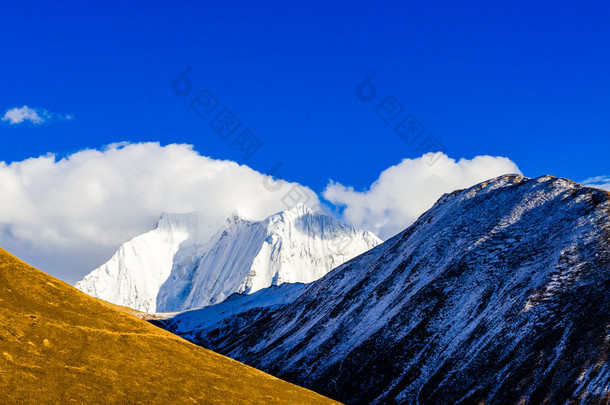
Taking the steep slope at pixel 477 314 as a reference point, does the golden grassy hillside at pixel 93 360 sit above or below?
below

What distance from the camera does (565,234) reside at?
8631 centimetres

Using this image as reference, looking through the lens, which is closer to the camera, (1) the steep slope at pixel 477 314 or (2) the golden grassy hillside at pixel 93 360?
(2) the golden grassy hillside at pixel 93 360

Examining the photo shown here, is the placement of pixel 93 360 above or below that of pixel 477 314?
below

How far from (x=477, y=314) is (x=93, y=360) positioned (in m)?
59.0

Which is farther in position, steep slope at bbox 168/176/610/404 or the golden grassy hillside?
steep slope at bbox 168/176/610/404

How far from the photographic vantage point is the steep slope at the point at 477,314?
213ft

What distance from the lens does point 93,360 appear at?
41312 mm

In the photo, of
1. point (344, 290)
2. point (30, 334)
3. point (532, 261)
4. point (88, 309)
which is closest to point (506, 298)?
point (532, 261)

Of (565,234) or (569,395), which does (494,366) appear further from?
(565,234)

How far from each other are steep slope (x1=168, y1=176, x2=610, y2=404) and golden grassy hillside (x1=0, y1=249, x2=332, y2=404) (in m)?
28.1

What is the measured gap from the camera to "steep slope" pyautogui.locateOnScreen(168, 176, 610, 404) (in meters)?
65.0

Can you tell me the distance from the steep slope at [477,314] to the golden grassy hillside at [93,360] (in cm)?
2811

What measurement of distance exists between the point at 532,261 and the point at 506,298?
9.13 m

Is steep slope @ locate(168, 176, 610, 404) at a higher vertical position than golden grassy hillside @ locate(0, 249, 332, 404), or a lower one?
higher
